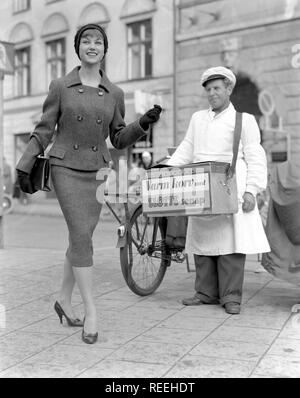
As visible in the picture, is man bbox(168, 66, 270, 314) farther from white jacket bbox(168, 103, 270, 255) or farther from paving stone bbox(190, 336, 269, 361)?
paving stone bbox(190, 336, 269, 361)

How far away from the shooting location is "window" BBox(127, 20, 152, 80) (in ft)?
44.3

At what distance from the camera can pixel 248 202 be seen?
167 inches

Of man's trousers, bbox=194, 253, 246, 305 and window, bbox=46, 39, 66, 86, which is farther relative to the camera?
window, bbox=46, 39, 66, 86

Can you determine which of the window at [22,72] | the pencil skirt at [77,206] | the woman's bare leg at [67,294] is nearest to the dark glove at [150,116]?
the pencil skirt at [77,206]

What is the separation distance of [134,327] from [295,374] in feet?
3.93

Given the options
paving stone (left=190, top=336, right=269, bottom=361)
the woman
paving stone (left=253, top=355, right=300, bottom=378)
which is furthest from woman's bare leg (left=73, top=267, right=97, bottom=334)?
paving stone (left=253, top=355, right=300, bottom=378)

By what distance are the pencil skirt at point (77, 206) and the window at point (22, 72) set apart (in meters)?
10.2

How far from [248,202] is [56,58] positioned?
9.59 meters

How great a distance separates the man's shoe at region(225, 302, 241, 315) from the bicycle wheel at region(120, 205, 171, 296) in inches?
30.7

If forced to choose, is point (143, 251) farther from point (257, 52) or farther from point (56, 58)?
point (257, 52)

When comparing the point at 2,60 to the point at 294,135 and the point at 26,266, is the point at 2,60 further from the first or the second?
the point at 294,135

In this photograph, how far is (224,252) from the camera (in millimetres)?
4324

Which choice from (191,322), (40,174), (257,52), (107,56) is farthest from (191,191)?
(107,56)

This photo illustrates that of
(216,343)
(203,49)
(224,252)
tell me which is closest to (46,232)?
(203,49)
